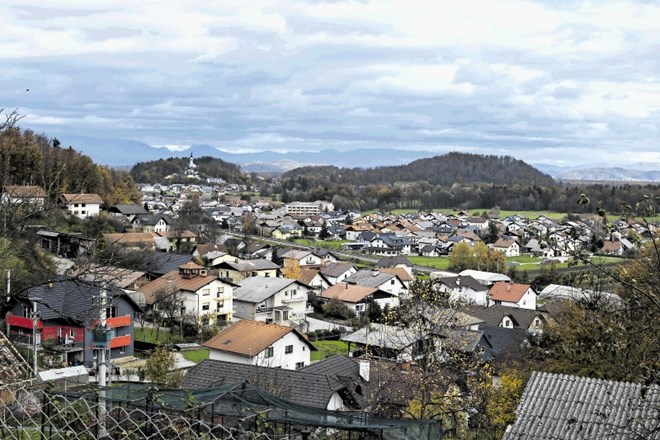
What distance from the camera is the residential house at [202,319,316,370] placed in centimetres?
2011

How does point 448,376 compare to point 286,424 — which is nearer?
point 286,424

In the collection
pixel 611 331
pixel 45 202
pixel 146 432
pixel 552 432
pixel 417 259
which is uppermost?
pixel 45 202

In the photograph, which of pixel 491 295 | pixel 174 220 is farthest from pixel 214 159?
pixel 491 295

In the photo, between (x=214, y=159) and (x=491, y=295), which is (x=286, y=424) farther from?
(x=214, y=159)

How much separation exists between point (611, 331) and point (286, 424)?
6.88 ft

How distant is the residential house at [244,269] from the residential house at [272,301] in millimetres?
4710

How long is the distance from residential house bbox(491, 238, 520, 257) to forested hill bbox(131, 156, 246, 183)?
8120 cm

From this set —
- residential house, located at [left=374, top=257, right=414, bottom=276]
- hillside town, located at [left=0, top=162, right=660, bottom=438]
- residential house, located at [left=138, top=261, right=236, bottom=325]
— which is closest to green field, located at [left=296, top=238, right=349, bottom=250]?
hillside town, located at [left=0, top=162, right=660, bottom=438]

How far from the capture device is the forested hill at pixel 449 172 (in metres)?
159

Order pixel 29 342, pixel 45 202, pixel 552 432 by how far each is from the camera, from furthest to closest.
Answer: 1. pixel 29 342
2. pixel 552 432
3. pixel 45 202

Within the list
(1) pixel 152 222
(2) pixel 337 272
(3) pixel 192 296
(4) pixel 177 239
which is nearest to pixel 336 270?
(2) pixel 337 272

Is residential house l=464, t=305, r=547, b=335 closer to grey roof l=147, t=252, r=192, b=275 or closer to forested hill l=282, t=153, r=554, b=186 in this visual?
grey roof l=147, t=252, r=192, b=275

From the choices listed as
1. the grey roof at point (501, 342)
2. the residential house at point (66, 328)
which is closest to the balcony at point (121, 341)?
the residential house at point (66, 328)

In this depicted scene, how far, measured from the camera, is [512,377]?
15531 mm
